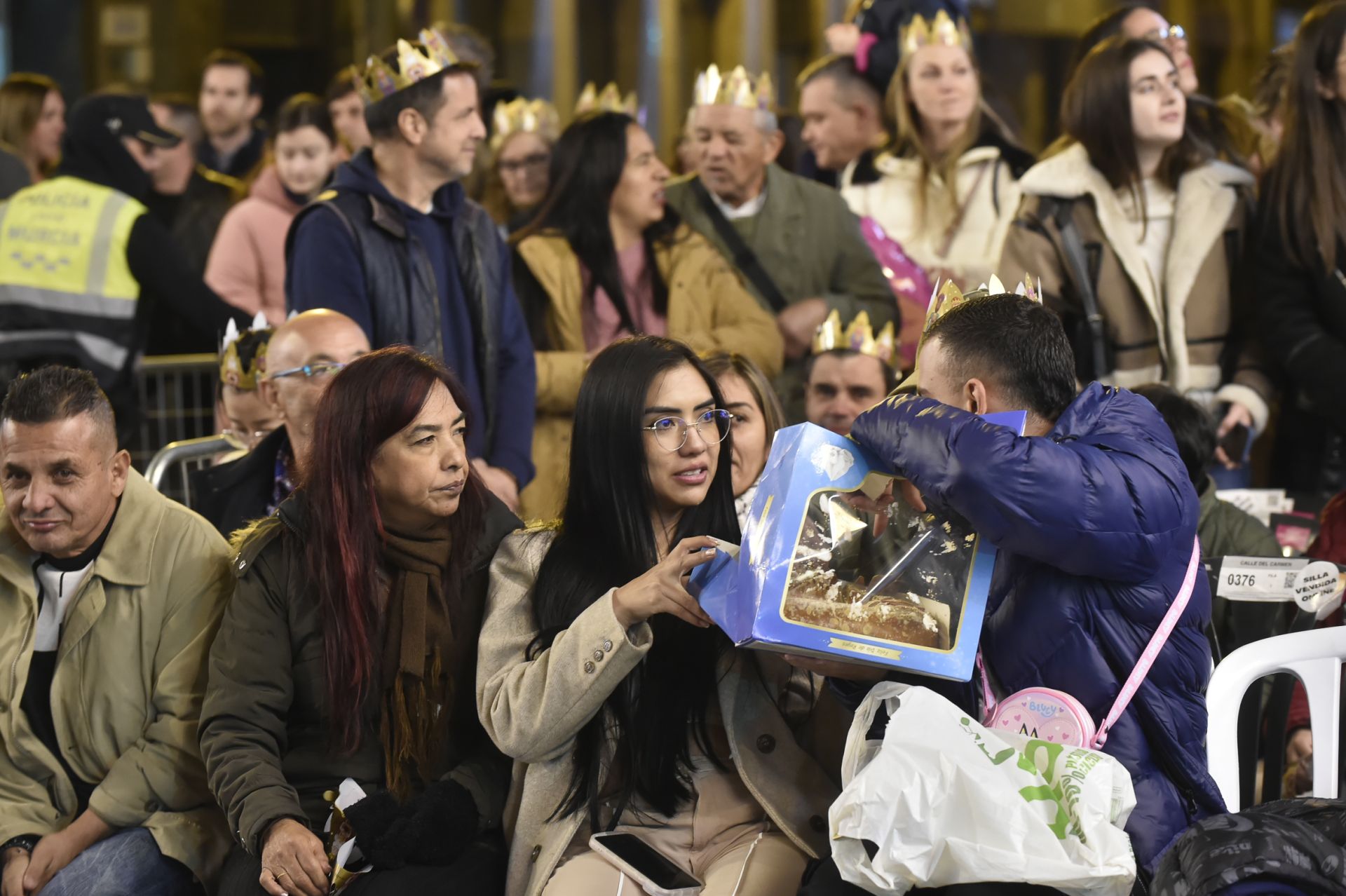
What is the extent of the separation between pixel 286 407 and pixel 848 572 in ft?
5.89

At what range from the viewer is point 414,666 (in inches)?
117

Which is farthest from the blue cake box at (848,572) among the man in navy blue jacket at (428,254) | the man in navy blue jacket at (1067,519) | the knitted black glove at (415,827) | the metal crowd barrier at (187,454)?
the metal crowd barrier at (187,454)

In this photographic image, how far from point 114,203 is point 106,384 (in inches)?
23.7

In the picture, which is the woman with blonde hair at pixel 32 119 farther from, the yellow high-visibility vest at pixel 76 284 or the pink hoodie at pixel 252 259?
the yellow high-visibility vest at pixel 76 284

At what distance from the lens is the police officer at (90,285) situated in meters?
5.29

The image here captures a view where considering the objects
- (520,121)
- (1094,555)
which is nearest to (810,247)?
(520,121)

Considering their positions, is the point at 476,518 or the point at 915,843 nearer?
the point at 915,843

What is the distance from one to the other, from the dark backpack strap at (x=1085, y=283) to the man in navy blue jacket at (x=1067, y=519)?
79.5 inches

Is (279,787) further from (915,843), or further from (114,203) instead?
(114,203)

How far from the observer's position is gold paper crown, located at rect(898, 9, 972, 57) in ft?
17.9

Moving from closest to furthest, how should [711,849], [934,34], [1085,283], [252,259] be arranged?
[711,849] < [1085,283] < [934,34] < [252,259]

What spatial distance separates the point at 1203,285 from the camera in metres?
4.62

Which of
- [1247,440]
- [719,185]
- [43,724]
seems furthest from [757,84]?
[43,724]

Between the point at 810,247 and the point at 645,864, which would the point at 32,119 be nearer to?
the point at 810,247
